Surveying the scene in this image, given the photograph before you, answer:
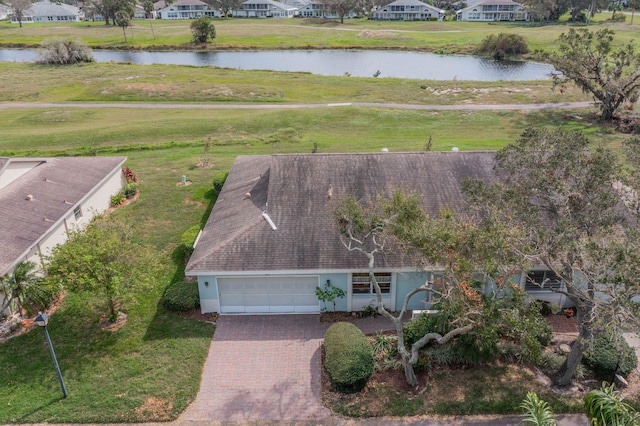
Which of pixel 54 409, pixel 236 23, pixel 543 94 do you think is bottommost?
pixel 54 409

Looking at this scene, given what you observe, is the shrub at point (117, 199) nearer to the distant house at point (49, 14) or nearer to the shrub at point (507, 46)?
the shrub at point (507, 46)

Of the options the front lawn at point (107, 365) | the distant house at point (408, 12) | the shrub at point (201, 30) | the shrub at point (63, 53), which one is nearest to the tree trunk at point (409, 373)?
the front lawn at point (107, 365)

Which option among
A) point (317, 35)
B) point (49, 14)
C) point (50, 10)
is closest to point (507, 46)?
point (317, 35)

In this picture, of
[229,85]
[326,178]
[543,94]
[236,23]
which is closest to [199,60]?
[229,85]

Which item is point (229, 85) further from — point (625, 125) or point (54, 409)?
point (54, 409)

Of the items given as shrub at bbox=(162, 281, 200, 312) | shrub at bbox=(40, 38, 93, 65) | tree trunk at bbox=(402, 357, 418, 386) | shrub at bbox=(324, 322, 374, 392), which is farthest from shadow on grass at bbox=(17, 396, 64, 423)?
shrub at bbox=(40, 38, 93, 65)
